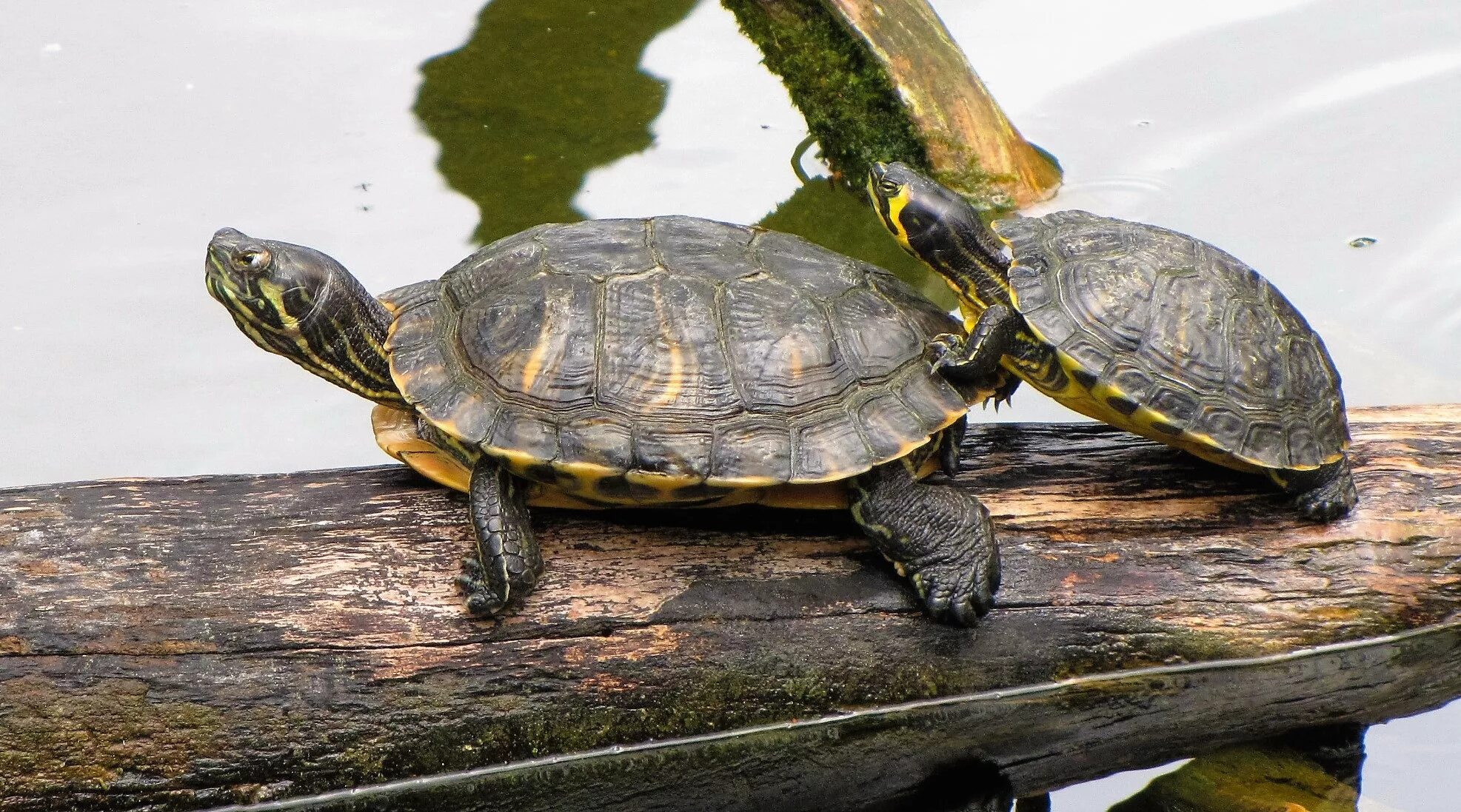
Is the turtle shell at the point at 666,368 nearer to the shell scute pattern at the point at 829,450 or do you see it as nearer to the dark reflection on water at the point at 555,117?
the shell scute pattern at the point at 829,450

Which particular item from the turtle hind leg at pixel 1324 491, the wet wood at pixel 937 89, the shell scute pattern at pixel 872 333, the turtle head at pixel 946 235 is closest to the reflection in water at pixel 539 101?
the wet wood at pixel 937 89

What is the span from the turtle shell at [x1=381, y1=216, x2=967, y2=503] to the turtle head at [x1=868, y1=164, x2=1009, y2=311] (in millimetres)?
304

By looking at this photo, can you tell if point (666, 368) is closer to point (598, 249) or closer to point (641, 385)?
point (641, 385)

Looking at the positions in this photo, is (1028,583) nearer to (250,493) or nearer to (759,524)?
(759,524)

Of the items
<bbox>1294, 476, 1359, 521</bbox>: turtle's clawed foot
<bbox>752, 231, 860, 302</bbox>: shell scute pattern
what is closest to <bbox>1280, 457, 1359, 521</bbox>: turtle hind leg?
<bbox>1294, 476, 1359, 521</bbox>: turtle's clawed foot

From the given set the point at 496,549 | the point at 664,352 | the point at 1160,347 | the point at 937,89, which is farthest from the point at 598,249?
the point at 937,89

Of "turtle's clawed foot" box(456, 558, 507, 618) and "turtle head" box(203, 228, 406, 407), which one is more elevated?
"turtle head" box(203, 228, 406, 407)

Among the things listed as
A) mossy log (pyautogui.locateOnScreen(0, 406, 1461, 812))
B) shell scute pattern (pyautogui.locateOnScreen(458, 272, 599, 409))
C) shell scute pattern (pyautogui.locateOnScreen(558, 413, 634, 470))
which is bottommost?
mossy log (pyautogui.locateOnScreen(0, 406, 1461, 812))

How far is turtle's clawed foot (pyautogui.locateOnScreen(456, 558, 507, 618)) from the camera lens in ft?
11.2

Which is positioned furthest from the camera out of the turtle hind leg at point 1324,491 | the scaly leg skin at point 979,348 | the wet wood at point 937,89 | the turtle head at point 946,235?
the wet wood at point 937,89

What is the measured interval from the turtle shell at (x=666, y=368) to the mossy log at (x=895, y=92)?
8.05 ft

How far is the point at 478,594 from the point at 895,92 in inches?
144

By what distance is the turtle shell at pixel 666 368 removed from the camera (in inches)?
135

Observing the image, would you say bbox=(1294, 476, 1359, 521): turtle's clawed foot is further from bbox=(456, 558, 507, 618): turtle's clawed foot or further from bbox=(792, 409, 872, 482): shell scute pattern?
bbox=(456, 558, 507, 618): turtle's clawed foot
